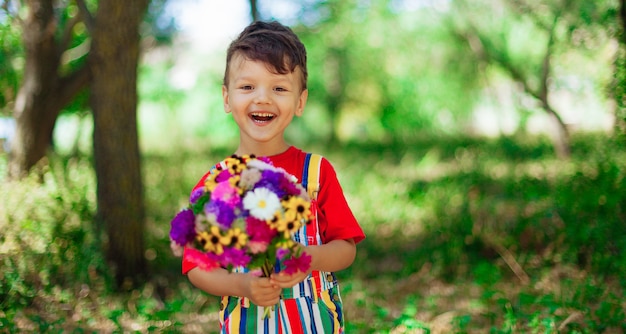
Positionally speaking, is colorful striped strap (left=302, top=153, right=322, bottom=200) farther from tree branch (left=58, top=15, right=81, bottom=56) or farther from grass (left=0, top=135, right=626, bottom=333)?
tree branch (left=58, top=15, right=81, bottom=56)

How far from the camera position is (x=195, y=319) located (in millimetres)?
4293

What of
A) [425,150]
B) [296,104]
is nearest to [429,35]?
[425,150]

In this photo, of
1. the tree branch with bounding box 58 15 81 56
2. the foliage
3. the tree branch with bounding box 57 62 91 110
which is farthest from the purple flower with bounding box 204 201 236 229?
the tree branch with bounding box 58 15 81 56

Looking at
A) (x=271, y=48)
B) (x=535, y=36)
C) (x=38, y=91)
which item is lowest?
(x=271, y=48)

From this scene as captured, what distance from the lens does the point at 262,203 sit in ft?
5.23

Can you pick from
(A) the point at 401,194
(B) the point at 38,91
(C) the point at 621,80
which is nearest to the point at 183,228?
(C) the point at 621,80

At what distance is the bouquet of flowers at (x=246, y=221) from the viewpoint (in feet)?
5.21

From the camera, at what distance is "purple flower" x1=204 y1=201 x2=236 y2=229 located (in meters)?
1.59

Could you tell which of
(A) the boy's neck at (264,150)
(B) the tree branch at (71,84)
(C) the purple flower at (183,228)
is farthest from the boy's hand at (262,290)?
(B) the tree branch at (71,84)

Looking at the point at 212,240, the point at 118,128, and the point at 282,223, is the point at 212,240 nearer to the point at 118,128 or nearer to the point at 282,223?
the point at 282,223

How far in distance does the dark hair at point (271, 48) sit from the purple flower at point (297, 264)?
639 mm

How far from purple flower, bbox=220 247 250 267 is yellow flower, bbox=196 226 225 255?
15 millimetres

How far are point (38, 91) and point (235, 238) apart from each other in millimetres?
5280

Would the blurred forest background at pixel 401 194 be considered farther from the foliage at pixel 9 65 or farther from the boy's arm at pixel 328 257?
the boy's arm at pixel 328 257
